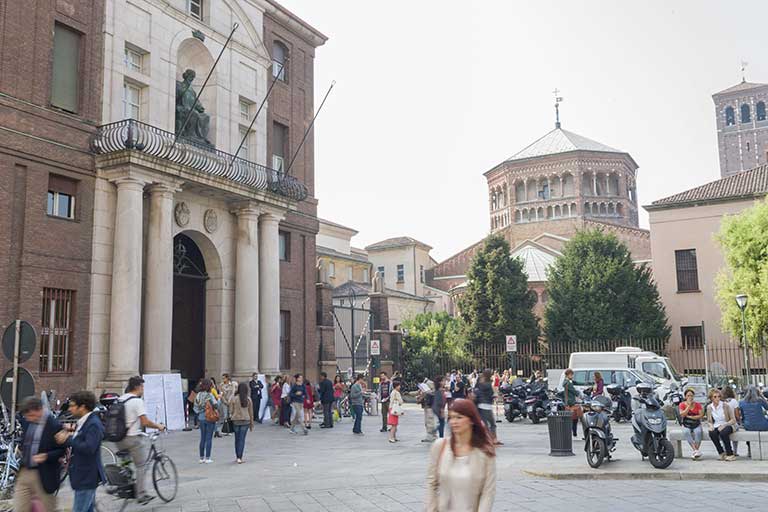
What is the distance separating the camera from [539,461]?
45.0ft

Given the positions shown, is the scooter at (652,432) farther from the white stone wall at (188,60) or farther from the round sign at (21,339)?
the white stone wall at (188,60)

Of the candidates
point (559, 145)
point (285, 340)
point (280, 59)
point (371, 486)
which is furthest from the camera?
point (559, 145)

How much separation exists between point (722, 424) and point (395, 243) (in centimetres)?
5888

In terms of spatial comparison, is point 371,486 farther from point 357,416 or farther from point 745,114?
point 745,114

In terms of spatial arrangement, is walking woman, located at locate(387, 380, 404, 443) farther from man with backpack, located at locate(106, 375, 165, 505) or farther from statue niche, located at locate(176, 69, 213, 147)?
statue niche, located at locate(176, 69, 213, 147)

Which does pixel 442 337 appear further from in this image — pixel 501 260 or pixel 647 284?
pixel 647 284

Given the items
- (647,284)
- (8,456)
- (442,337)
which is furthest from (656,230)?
(8,456)

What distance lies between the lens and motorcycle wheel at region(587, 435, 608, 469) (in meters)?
12.4

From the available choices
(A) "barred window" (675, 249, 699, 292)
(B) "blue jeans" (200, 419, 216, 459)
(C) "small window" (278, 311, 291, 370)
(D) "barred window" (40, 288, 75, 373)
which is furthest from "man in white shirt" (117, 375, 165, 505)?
(A) "barred window" (675, 249, 699, 292)

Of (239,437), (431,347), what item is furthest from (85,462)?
(431,347)

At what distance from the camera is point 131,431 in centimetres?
931

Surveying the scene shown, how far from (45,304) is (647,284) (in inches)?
1335

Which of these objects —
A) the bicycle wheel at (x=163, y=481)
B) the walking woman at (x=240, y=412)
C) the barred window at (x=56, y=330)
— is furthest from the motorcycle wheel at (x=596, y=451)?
the barred window at (x=56, y=330)

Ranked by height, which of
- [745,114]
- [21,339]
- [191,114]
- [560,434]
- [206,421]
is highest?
[745,114]
